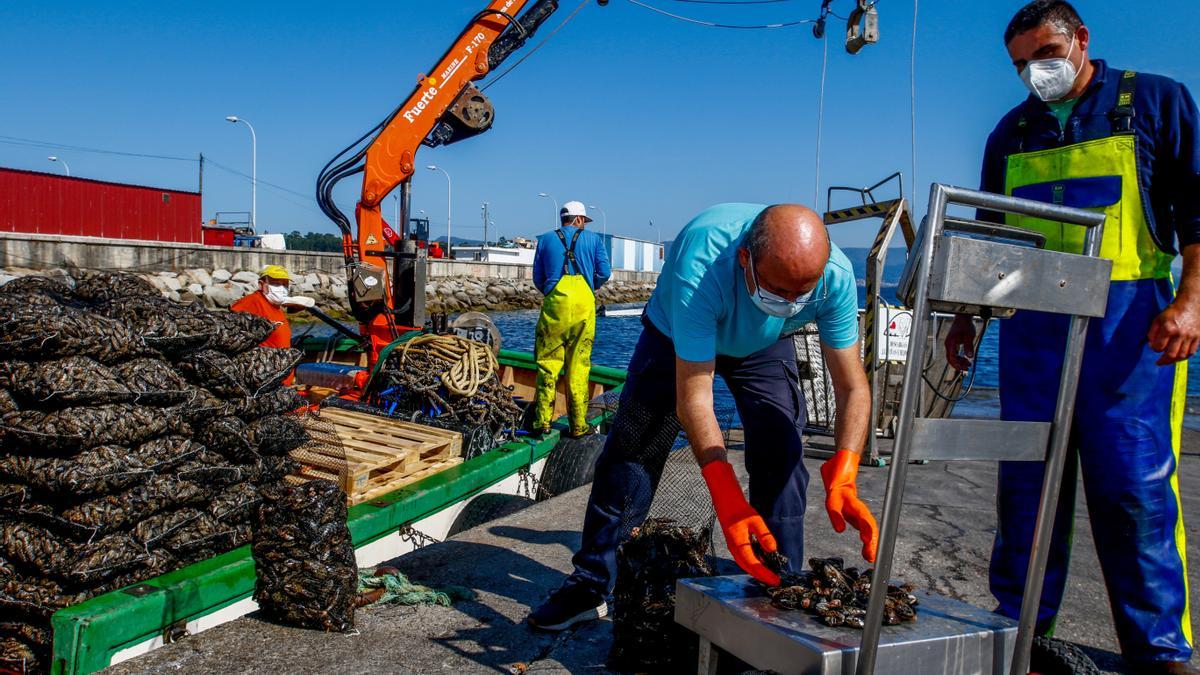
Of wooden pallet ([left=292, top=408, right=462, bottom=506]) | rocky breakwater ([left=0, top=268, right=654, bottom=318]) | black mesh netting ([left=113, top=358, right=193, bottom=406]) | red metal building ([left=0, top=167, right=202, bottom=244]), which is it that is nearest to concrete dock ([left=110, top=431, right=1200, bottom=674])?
wooden pallet ([left=292, top=408, right=462, bottom=506])

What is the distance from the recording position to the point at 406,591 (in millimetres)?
3645

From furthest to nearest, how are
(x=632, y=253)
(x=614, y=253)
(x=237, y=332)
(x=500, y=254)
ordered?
1. (x=632, y=253)
2. (x=614, y=253)
3. (x=500, y=254)
4. (x=237, y=332)

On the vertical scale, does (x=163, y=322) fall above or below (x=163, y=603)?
above

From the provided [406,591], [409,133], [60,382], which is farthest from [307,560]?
[409,133]

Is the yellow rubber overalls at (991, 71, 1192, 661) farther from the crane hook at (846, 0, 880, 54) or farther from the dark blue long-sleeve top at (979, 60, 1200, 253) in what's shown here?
the crane hook at (846, 0, 880, 54)

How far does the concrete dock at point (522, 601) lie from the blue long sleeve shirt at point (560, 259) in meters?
2.34

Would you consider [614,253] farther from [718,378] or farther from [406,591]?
[406,591]

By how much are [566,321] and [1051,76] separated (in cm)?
452

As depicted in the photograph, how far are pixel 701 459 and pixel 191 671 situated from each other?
189 centimetres

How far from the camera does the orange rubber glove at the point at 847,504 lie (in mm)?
2471

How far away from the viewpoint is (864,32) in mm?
9328

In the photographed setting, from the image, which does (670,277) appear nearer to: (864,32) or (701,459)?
(701,459)

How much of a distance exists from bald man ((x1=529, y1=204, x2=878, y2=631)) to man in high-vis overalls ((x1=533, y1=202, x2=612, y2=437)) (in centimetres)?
343

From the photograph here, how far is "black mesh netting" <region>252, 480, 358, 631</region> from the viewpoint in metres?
3.30
